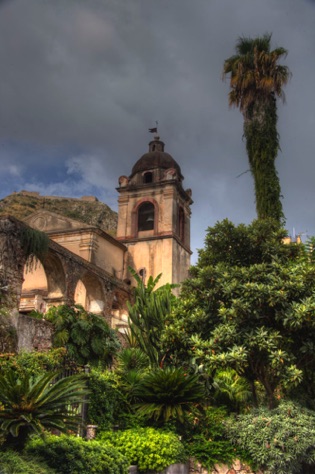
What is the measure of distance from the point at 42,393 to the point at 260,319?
19.0 ft

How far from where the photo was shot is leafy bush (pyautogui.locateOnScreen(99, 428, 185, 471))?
9.88 m

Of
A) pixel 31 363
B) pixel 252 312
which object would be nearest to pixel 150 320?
pixel 252 312

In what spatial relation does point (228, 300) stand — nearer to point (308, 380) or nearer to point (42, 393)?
point (308, 380)

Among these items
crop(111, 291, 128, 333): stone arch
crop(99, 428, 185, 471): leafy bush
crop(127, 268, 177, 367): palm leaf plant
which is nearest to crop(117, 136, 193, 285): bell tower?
crop(111, 291, 128, 333): stone arch

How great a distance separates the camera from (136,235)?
3120 centimetres

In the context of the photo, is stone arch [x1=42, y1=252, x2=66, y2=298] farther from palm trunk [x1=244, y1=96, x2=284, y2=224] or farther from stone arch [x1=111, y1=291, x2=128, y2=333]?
palm trunk [x1=244, y1=96, x2=284, y2=224]

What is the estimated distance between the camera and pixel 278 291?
10805mm

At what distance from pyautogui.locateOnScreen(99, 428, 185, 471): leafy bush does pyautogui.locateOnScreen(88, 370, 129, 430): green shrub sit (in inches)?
16.0

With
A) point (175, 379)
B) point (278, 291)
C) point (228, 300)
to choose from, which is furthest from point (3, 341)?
point (278, 291)

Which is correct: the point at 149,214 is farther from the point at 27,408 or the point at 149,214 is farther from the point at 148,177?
the point at 27,408

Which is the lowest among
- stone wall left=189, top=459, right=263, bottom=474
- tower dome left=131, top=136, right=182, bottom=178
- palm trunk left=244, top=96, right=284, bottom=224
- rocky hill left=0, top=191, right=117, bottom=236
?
stone wall left=189, top=459, right=263, bottom=474

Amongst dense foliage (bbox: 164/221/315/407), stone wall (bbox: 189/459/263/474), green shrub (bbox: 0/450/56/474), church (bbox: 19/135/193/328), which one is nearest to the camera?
green shrub (bbox: 0/450/56/474)

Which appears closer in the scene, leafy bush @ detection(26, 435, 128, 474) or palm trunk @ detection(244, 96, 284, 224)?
leafy bush @ detection(26, 435, 128, 474)

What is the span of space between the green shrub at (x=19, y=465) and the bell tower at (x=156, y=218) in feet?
73.7
